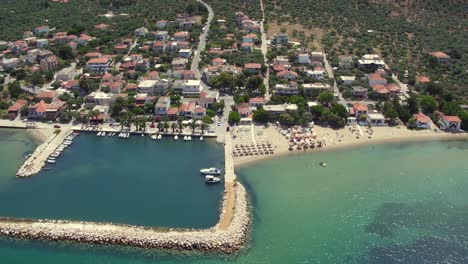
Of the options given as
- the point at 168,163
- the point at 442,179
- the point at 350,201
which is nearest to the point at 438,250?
the point at 350,201

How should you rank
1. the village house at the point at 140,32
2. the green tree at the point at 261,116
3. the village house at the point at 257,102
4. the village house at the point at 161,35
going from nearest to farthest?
1. the green tree at the point at 261,116
2. the village house at the point at 257,102
3. the village house at the point at 161,35
4. the village house at the point at 140,32

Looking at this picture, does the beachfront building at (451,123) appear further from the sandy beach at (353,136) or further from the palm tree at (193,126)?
the palm tree at (193,126)

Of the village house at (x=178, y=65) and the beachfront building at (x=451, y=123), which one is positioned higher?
the village house at (x=178, y=65)

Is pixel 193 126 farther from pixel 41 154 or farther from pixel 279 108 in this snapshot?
pixel 41 154

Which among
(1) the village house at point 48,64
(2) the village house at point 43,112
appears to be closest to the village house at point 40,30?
(1) the village house at point 48,64

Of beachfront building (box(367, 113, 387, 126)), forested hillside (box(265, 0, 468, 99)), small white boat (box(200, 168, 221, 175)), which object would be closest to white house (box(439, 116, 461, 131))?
beachfront building (box(367, 113, 387, 126))

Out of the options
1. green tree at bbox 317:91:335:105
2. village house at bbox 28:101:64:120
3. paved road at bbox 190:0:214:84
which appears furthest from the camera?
paved road at bbox 190:0:214:84

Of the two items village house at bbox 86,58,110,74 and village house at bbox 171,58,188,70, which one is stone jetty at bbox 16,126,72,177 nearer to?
village house at bbox 86,58,110,74
